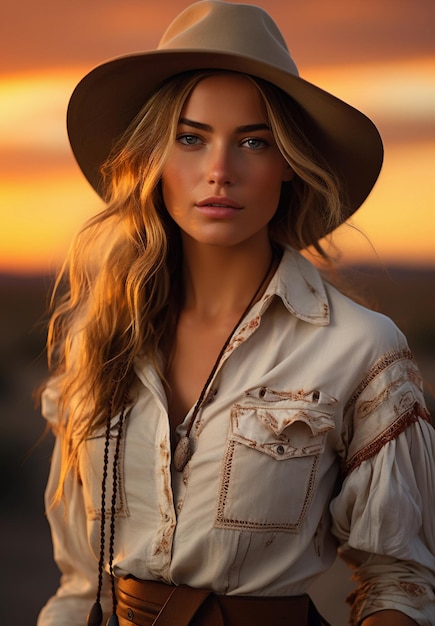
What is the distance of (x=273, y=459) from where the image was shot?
2102mm

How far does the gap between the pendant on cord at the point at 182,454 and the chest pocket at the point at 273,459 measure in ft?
0.32

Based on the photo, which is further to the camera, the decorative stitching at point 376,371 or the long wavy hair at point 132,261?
the long wavy hair at point 132,261

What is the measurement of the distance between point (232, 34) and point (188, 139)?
0.78 ft

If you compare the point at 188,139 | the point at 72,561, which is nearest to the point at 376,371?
the point at 188,139

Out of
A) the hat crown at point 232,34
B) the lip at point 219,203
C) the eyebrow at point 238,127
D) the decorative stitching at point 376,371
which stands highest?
the hat crown at point 232,34

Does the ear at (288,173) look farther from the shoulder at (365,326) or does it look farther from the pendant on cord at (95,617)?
the pendant on cord at (95,617)

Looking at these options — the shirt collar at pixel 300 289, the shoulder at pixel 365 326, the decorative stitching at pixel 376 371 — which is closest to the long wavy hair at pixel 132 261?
the shirt collar at pixel 300 289

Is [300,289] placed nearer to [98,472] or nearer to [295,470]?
[295,470]

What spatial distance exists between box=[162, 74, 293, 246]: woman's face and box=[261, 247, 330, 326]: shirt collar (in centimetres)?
14

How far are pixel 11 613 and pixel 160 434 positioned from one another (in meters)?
3.67

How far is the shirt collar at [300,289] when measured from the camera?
222 cm

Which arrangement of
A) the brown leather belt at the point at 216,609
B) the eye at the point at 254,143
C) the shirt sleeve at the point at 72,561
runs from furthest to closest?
the shirt sleeve at the point at 72,561 → the eye at the point at 254,143 → the brown leather belt at the point at 216,609

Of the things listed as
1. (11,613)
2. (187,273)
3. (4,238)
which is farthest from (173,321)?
(11,613)

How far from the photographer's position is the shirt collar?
222 centimetres
